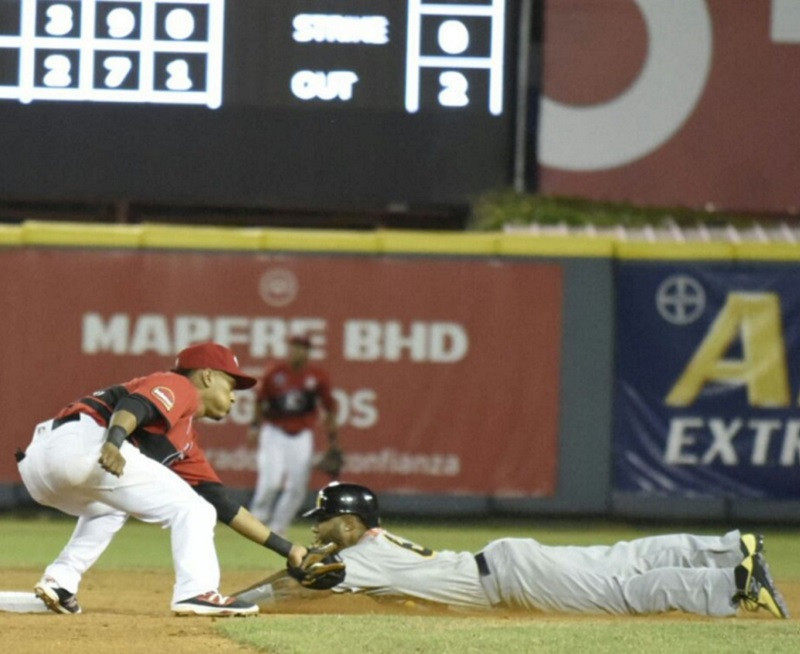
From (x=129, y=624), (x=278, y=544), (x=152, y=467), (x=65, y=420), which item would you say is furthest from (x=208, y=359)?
(x=129, y=624)

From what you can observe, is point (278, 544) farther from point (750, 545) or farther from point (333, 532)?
point (750, 545)

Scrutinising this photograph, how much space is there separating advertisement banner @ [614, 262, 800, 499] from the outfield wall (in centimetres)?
3

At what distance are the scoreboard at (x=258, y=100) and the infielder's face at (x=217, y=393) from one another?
433 centimetres

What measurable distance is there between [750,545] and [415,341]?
19.1 ft

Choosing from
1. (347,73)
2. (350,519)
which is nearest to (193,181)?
(347,73)

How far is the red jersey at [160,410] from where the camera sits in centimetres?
580

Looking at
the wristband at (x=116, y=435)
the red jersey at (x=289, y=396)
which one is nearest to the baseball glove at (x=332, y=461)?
the red jersey at (x=289, y=396)

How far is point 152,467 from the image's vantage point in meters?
5.88

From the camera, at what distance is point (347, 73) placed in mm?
10125

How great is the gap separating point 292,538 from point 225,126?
264 cm

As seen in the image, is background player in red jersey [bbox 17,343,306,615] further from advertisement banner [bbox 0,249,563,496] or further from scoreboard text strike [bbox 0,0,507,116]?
advertisement banner [bbox 0,249,563,496]

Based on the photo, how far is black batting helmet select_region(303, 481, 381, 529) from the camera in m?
6.32

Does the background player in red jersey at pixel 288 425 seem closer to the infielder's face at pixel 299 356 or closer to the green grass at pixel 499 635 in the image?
the infielder's face at pixel 299 356

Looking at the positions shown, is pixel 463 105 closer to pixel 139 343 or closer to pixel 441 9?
pixel 441 9
